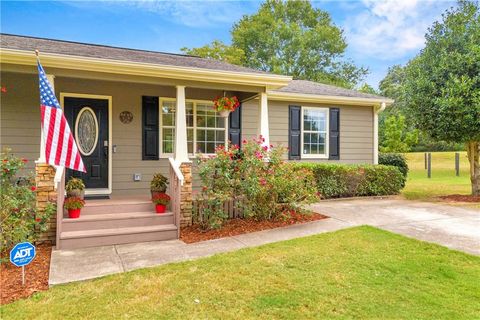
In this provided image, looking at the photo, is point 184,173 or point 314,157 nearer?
point 184,173

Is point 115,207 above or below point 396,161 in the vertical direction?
below

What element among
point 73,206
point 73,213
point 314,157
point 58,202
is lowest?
point 73,213

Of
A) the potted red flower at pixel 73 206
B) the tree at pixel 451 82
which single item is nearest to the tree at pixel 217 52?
the tree at pixel 451 82

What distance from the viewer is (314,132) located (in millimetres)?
9547

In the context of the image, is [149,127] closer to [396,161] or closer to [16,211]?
[16,211]

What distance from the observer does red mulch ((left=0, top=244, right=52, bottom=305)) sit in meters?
3.21

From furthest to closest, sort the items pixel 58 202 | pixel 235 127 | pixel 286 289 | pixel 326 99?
pixel 326 99 < pixel 235 127 < pixel 58 202 < pixel 286 289

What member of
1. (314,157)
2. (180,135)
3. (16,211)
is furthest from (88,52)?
(314,157)

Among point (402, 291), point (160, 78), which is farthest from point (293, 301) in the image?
point (160, 78)

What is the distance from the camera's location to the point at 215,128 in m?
8.03

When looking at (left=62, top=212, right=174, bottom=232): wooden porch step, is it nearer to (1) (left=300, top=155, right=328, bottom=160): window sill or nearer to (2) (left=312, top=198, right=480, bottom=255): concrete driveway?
(2) (left=312, top=198, right=480, bottom=255): concrete driveway

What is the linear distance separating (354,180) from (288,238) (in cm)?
444

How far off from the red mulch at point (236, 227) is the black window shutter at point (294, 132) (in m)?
3.15

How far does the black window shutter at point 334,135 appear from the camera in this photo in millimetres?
9656
